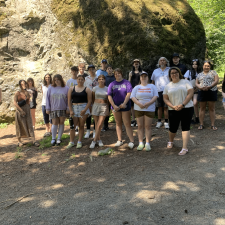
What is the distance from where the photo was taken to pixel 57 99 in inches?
250

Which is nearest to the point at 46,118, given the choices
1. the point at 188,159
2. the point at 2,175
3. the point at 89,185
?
the point at 2,175

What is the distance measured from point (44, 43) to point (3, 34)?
1.96m

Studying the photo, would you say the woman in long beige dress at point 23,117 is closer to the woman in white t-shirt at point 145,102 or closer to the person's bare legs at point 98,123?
the person's bare legs at point 98,123

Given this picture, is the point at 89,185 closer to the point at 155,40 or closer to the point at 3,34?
the point at 155,40

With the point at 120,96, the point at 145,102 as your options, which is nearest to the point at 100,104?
the point at 120,96

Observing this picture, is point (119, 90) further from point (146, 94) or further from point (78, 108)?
point (78, 108)

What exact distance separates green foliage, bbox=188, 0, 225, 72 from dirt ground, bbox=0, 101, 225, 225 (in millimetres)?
10508

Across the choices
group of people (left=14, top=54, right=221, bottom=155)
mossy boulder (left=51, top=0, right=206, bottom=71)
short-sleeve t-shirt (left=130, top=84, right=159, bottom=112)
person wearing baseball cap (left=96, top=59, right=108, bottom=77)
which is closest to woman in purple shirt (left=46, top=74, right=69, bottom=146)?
group of people (left=14, top=54, right=221, bottom=155)

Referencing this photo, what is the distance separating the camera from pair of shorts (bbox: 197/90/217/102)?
6.64m

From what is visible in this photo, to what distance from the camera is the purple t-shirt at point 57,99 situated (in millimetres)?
6340

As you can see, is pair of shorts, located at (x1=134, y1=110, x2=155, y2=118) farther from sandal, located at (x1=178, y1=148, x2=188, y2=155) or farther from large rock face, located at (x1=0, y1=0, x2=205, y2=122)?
large rock face, located at (x1=0, y1=0, x2=205, y2=122)

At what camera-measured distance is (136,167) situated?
4742mm

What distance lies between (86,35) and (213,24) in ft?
33.1

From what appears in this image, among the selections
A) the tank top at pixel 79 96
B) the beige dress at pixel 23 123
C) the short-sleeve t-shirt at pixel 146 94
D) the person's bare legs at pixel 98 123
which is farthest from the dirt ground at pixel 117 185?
the tank top at pixel 79 96
